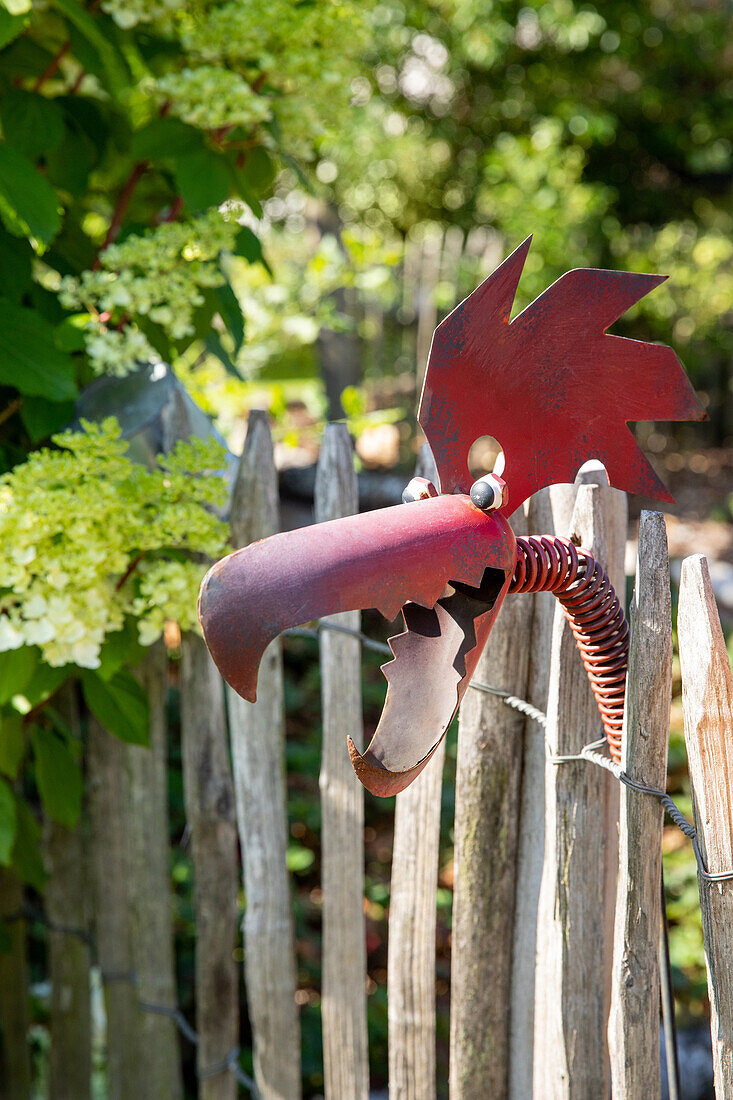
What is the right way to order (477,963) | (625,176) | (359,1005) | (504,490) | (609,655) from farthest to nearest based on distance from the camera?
(625,176), (359,1005), (477,963), (609,655), (504,490)

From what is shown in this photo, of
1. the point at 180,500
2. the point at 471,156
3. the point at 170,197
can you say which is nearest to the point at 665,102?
the point at 471,156

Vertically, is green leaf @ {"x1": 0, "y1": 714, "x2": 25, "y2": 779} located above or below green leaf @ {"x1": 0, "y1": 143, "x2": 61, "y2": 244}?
below

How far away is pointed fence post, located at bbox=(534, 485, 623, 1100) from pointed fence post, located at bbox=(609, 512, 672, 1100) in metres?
0.09

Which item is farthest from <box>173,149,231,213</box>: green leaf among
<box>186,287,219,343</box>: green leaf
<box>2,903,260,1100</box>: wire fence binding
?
<box>2,903,260,1100</box>: wire fence binding

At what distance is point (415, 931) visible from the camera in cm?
124

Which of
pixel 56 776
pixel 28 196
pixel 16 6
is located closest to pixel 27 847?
pixel 56 776

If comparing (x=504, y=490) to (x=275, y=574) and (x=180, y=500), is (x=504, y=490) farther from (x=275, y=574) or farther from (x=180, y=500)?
(x=180, y=500)

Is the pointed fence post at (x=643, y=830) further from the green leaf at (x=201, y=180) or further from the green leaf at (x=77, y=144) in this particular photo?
the green leaf at (x=77, y=144)

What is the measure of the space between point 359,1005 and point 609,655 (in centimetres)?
83

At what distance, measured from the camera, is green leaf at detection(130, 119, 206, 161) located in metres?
1.20

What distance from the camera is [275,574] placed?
58cm

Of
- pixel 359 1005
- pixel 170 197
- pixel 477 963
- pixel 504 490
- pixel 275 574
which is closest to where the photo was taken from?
pixel 275 574

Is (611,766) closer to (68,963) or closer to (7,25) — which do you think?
(7,25)

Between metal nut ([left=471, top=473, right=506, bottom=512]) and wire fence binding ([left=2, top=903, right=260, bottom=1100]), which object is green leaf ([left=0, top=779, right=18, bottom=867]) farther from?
metal nut ([left=471, top=473, right=506, bottom=512])
